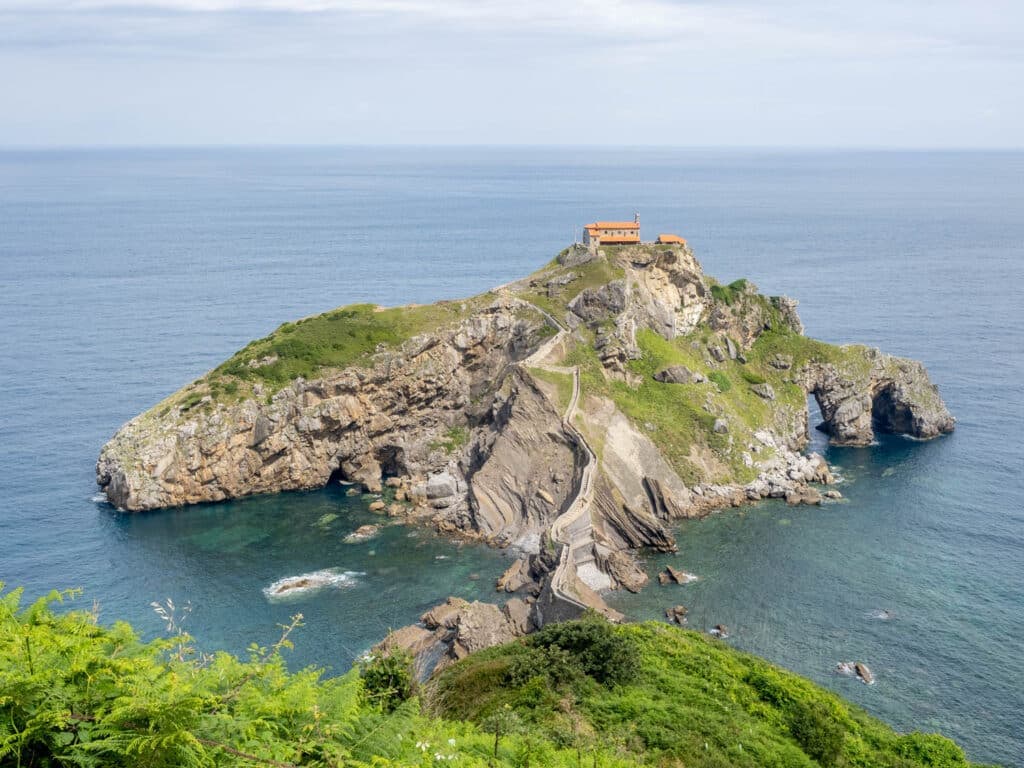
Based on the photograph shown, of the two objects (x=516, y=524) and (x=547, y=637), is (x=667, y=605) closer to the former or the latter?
(x=516, y=524)

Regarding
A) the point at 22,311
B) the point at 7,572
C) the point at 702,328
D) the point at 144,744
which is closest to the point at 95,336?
the point at 22,311

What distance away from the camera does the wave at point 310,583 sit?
216 feet

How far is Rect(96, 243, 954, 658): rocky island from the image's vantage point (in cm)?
7712

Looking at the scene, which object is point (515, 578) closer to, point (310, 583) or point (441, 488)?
point (310, 583)

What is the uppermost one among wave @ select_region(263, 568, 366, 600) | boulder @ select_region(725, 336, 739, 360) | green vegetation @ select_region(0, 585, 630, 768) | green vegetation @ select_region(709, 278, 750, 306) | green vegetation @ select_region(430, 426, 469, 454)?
green vegetation @ select_region(0, 585, 630, 768)

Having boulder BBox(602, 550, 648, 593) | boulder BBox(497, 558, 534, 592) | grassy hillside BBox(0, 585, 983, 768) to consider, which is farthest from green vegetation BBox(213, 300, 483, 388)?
grassy hillside BBox(0, 585, 983, 768)

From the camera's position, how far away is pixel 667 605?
63.4m

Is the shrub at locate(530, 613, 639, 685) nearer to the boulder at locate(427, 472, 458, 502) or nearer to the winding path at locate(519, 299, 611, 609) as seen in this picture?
the winding path at locate(519, 299, 611, 609)

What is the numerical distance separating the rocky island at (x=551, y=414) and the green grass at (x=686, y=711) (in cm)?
2133

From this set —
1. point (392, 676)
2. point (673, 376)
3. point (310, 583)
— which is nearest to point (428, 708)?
point (392, 676)

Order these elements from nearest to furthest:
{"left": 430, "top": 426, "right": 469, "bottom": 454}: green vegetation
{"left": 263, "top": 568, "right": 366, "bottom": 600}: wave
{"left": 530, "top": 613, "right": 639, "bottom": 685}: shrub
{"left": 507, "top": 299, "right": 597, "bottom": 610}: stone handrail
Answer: {"left": 530, "top": 613, "right": 639, "bottom": 685}: shrub
{"left": 507, "top": 299, "right": 597, "bottom": 610}: stone handrail
{"left": 263, "top": 568, "right": 366, "bottom": 600}: wave
{"left": 430, "top": 426, "right": 469, "bottom": 454}: green vegetation

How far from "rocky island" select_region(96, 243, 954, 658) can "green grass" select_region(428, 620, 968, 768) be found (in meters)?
21.3

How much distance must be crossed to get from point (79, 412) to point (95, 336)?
31941 millimetres

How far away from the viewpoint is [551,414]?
268 feet
